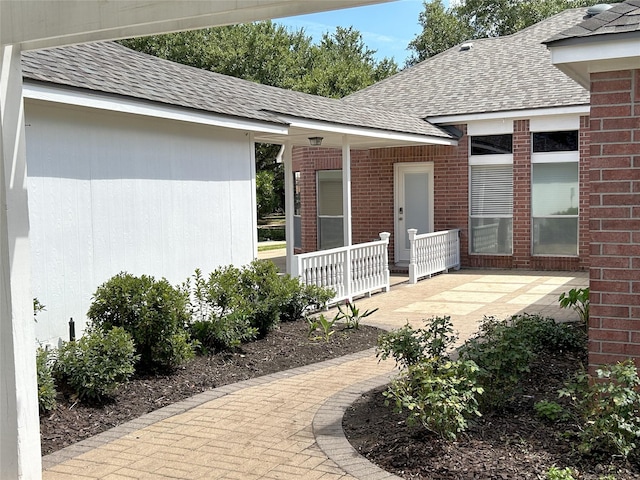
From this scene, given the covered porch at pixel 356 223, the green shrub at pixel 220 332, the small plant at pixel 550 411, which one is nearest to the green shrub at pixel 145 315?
the green shrub at pixel 220 332

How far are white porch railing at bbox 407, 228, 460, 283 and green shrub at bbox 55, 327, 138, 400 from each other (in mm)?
8972

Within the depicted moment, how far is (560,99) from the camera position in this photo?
613 inches

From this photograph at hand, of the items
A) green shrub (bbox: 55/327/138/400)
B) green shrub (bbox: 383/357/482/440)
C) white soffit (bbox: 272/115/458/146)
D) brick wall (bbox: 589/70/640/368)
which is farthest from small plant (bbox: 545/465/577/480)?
white soffit (bbox: 272/115/458/146)

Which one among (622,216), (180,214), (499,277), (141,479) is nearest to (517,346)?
(622,216)

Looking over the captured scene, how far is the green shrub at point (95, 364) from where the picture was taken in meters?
6.00

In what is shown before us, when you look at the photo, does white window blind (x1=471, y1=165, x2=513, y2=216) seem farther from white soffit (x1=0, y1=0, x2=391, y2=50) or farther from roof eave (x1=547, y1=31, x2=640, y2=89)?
white soffit (x1=0, y1=0, x2=391, y2=50)

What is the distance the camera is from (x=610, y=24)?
5.02 metres

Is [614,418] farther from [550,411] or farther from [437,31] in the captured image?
[437,31]

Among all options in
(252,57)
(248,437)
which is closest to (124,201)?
(248,437)

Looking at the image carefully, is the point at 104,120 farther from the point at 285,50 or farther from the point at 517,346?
the point at 285,50

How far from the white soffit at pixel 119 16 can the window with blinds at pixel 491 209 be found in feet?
43.7

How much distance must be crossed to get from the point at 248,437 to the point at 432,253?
1076cm

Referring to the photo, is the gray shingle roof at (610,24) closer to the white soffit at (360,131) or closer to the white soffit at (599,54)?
the white soffit at (599,54)

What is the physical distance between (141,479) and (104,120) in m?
4.13
